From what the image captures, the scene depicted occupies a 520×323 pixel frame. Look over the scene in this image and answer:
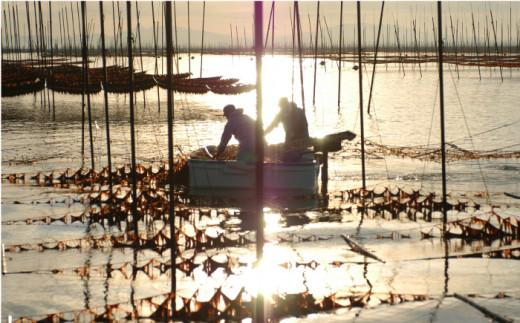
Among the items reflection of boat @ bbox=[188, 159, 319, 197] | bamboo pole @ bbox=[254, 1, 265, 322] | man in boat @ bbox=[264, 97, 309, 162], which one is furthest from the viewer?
man in boat @ bbox=[264, 97, 309, 162]

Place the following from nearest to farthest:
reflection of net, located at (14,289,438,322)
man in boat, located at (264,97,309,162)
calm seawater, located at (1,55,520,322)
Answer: reflection of net, located at (14,289,438,322), calm seawater, located at (1,55,520,322), man in boat, located at (264,97,309,162)

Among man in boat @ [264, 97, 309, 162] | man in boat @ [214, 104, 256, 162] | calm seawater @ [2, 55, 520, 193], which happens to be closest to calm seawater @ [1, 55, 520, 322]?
calm seawater @ [2, 55, 520, 193]

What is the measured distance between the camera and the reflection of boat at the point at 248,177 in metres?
11.1

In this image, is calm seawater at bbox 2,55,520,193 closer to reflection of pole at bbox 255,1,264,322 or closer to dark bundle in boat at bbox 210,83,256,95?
dark bundle in boat at bbox 210,83,256,95

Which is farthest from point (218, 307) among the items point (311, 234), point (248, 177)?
point (248, 177)

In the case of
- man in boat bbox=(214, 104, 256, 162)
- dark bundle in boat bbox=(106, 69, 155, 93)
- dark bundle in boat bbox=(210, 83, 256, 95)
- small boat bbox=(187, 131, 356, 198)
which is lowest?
small boat bbox=(187, 131, 356, 198)

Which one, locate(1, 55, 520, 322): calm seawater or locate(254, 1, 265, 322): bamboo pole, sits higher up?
locate(254, 1, 265, 322): bamboo pole

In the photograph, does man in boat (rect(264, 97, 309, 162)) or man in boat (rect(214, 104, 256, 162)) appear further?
man in boat (rect(264, 97, 309, 162))

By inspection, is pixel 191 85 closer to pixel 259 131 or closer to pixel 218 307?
pixel 218 307

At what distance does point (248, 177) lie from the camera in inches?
440

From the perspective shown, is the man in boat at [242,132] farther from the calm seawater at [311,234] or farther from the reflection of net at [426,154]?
the reflection of net at [426,154]

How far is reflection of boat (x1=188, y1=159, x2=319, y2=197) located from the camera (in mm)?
11078

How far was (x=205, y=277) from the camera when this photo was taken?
7.00 m

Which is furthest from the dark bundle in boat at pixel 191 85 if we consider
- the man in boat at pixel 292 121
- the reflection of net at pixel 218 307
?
the reflection of net at pixel 218 307
